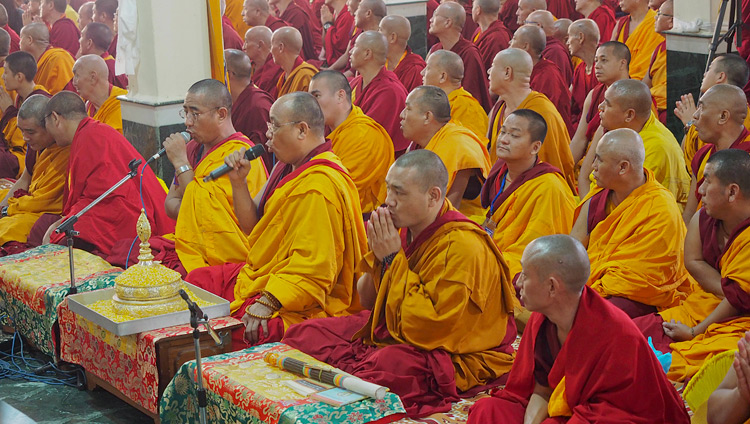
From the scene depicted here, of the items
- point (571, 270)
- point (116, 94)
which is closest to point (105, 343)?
point (571, 270)

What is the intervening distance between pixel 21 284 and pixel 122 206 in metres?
0.84

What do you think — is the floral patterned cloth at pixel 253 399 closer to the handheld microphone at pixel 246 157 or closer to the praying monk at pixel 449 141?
the handheld microphone at pixel 246 157

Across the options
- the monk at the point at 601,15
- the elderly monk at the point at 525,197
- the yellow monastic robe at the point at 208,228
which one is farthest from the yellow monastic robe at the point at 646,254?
the monk at the point at 601,15

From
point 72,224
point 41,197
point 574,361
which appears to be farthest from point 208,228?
point 574,361

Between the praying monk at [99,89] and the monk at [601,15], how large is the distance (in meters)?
5.99

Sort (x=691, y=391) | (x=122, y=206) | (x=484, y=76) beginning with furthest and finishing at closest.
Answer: (x=484, y=76), (x=122, y=206), (x=691, y=391)

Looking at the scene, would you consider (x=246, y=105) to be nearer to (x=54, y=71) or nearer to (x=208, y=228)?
(x=208, y=228)

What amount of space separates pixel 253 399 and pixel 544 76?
5.95 metres

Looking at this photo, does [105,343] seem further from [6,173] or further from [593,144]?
[6,173]

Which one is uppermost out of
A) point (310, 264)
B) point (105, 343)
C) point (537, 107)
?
point (537, 107)

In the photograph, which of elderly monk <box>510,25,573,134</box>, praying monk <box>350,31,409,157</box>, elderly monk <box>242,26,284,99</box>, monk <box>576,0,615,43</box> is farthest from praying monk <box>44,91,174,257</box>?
monk <box>576,0,615,43</box>

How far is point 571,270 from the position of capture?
3.44 meters

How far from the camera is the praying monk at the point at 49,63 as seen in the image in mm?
10555

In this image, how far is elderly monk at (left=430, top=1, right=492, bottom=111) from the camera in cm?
995
